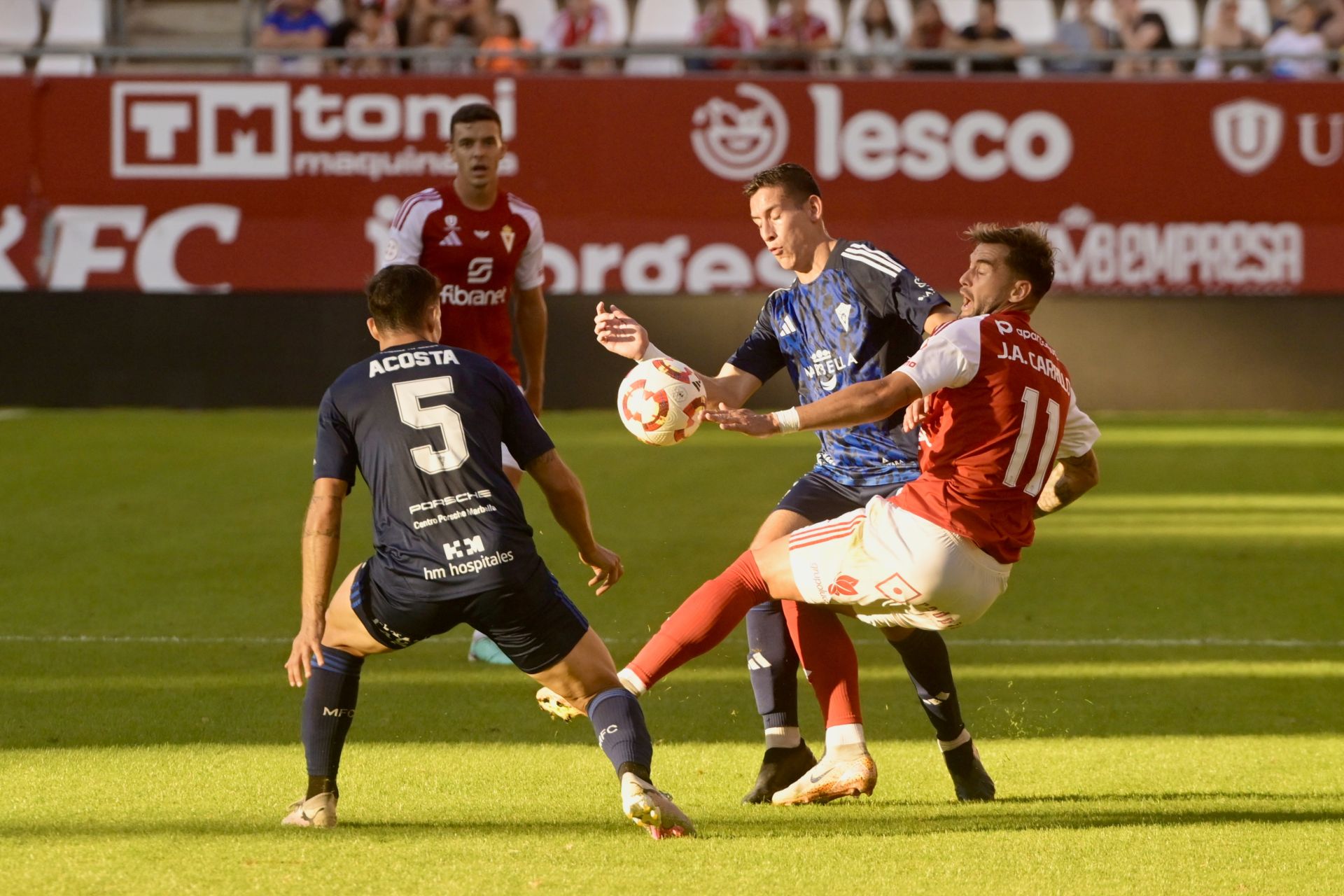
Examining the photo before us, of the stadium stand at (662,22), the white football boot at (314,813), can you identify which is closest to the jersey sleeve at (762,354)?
the white football boot at (314,813)

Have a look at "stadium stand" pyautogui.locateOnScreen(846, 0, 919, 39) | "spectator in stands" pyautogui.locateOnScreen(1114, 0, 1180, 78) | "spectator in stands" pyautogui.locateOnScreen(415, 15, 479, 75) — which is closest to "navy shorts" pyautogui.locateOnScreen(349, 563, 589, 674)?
"spectator in stands" pyautogui.locateOnScreen(415, 15, 479, 75)

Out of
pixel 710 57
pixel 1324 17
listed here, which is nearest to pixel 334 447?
pixel 710 57

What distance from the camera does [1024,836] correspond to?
484 cm

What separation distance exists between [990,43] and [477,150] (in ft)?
46.8

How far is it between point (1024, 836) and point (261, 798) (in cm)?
218

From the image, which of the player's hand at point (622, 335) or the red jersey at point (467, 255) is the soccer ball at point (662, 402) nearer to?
the player's hand at point (622, 335)

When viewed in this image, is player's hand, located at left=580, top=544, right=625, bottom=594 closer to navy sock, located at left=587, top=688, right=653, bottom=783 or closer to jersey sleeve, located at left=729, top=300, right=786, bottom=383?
navy sock, located at left=587, top=688, right=653, bottom=783

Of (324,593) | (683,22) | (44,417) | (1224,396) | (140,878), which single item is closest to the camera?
(140,878)

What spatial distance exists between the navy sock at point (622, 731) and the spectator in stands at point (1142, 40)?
17522 millimetres

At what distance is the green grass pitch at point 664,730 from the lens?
14.8ft

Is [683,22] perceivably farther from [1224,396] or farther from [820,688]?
[820,688]

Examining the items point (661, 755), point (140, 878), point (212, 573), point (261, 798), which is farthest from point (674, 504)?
point (140, 878)

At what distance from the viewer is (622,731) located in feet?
15.4

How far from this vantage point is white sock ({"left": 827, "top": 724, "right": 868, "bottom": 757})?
527 cm
